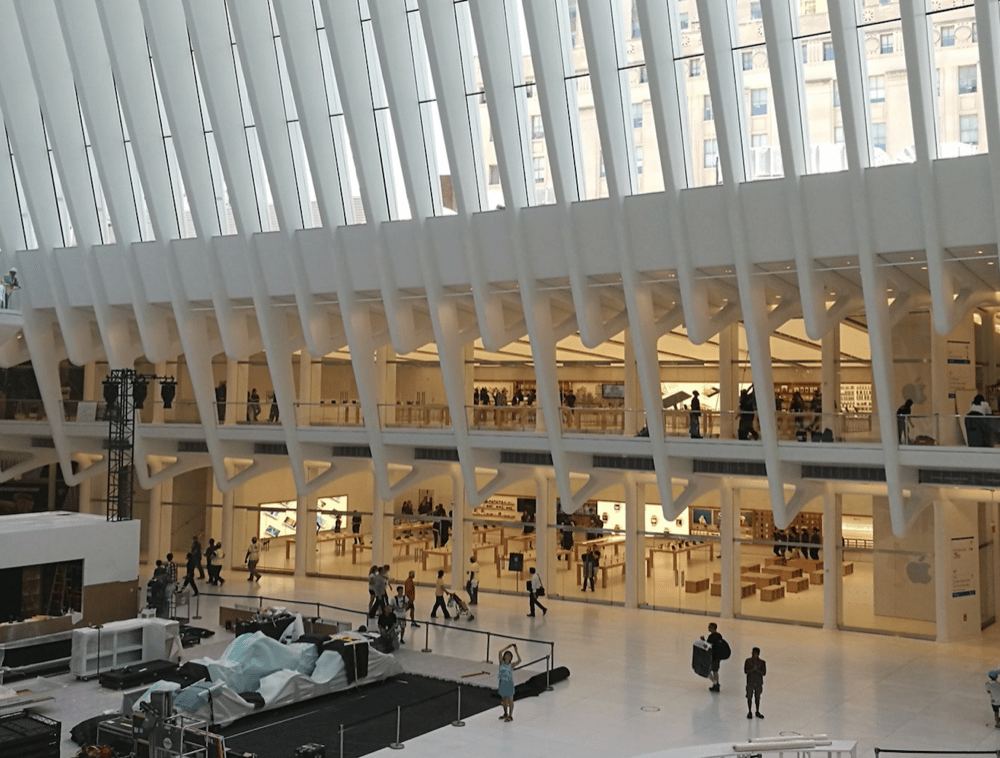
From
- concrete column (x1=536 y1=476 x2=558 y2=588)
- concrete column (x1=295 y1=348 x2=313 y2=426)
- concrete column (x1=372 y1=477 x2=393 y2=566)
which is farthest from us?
concrete column (x1=295 y1=348 x2=313 y2=426)

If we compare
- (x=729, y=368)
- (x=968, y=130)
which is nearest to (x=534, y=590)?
(x=729, y=368)

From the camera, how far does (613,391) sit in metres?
29.2

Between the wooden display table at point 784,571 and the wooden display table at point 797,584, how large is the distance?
0.07 m

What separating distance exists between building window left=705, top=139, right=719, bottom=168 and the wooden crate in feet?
36.3

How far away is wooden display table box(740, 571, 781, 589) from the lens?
89.1 ft

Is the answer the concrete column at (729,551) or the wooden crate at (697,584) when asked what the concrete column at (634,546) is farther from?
the concrete column at (729,551)

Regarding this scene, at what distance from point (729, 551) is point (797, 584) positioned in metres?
1.79

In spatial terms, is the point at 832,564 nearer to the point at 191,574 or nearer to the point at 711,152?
the point at 711,152

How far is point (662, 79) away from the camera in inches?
825

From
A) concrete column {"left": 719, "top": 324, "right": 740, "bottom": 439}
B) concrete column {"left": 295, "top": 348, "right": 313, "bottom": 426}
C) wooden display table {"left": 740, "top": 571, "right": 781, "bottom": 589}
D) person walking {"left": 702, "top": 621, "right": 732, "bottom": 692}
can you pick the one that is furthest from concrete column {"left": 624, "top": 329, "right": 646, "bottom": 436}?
concrete column {"left": 295, "top": 348, "right": 313, "bottom": 426}

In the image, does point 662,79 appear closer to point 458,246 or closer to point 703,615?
point 458,246

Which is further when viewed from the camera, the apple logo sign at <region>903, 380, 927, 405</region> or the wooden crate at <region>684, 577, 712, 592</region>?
the wooden crate at <region>684, 577, 712, 592</region>

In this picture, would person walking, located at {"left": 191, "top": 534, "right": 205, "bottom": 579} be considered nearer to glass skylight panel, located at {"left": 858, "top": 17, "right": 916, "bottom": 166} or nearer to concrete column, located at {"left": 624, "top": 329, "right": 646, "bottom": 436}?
concrete column, located at {"left": 624, "top": 329, "right": 646, "bottom": 436}

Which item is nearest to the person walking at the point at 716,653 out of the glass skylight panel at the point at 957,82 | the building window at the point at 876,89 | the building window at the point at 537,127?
the glass skylight panel at the point at 957,82
